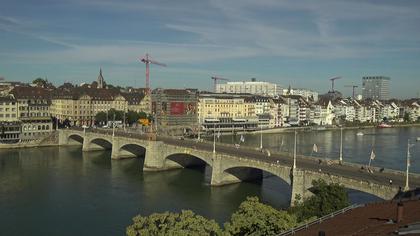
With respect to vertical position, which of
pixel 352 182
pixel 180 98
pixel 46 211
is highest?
pixel 180 98

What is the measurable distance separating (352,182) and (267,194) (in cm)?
1321

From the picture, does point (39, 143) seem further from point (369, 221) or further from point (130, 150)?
point (369, 221)

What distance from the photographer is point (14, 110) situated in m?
101

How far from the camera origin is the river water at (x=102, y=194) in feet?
131

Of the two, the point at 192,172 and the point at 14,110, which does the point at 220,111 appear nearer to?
the point at 14,110

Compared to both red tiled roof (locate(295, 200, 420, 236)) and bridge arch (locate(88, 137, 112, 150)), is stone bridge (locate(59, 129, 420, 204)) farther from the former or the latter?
red tiled roof (locate(295, 200, 420, 236))

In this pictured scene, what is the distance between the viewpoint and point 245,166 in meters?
48.8

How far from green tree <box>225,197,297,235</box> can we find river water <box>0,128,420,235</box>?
16512 millimetres

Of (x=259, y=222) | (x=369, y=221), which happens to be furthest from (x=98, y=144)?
(x=369, y=221)

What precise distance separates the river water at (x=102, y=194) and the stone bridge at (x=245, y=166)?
5.29ft

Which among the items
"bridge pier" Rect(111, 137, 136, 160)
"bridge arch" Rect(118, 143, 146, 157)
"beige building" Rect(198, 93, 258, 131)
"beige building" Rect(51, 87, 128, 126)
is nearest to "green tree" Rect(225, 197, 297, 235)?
"bridge arch" Rect(118, 143, 146, 157)

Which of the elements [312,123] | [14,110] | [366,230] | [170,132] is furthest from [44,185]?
[312,123]

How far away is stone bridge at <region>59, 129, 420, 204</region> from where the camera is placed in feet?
124

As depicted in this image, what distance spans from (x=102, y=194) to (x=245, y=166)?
48.5 feet
